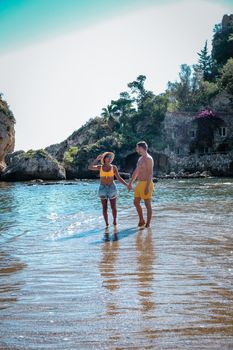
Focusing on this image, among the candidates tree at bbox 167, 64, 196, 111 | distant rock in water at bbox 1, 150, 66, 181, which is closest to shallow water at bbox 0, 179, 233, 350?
distant rock in water at bbox 1, 150, 66, 181

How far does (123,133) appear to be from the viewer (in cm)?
5891

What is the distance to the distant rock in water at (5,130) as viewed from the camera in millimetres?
50250

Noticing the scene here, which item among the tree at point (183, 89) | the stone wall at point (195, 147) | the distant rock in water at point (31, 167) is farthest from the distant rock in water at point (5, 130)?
the tree at point (183, 89)

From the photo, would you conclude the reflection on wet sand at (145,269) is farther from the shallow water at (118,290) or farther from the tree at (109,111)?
the tree at (109,111)

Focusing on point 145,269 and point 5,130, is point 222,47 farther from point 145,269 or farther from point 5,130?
point 145,269

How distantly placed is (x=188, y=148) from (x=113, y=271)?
49.7 m

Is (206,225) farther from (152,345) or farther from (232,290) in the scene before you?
(152,345)

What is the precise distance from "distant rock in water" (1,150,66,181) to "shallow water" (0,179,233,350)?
3964 cm

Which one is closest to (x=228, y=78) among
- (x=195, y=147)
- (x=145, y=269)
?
(x=195, y=147)

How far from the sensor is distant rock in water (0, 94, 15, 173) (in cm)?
5025

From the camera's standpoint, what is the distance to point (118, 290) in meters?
4.08

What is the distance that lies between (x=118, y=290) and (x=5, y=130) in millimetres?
49491

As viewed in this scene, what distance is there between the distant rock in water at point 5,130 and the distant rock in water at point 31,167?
387 centimetres

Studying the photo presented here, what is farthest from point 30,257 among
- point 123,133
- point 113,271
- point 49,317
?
point 123,133
